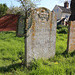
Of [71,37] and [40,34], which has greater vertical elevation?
[40,34]

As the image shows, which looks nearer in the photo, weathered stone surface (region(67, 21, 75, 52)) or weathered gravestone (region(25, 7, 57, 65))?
weathered gravestone (region(25, 7, 57, 65))

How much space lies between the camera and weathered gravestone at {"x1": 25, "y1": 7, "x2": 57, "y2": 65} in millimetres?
3764

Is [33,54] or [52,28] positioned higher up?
[52,28]

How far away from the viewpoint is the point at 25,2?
9070mm

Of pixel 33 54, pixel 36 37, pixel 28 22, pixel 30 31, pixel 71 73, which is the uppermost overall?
pixel 28 22

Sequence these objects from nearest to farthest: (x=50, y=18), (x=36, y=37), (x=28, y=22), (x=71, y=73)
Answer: (x=71, y=73)
(x=28, y=22)
(x=36, y=37)
(x=50, y=18)

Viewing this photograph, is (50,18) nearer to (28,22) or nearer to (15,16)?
(28,22)

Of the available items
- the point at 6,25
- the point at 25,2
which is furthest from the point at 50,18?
the point at 6,25

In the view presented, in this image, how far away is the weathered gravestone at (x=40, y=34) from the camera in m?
3.76

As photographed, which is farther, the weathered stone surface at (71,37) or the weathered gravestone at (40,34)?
the weathered stone surface at (71,37)

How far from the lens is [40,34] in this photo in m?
4.12

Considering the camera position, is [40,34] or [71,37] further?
[71,37]

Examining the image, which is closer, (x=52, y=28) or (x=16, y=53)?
(x=52, y=28)

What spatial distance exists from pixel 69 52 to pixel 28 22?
2848 mm
